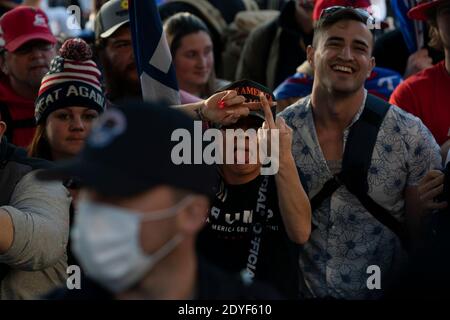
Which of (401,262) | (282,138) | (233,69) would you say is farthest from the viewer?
(233,69)

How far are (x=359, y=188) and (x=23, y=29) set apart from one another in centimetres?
242

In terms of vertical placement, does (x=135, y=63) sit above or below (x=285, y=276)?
above

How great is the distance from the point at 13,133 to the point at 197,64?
1.29 meters

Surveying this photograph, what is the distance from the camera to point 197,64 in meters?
6.35

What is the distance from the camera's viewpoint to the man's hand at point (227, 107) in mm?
4371

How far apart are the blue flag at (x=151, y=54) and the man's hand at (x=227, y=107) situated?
2.57ft

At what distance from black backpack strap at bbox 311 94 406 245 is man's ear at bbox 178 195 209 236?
1911 mm

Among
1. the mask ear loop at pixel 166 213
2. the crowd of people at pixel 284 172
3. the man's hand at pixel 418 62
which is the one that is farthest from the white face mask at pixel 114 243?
the man's hand at pixel 418 62

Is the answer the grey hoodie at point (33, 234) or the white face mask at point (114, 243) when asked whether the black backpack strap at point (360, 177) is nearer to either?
the grey hoodie at point (33, 234)

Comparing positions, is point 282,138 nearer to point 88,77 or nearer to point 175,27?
point 88,77

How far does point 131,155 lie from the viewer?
2.75 metres

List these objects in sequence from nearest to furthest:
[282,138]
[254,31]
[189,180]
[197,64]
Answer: [189,180] → [282,138] → [197,64] → [254,31]
